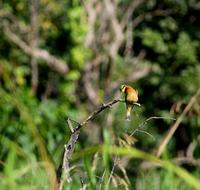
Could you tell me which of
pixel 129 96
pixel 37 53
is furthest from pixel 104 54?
pixel 129 96

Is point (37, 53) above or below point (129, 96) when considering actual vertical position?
above

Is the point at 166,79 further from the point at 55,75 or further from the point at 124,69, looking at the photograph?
the point at 55,75

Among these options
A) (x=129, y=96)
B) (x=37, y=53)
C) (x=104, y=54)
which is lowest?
(x=129, y=96)

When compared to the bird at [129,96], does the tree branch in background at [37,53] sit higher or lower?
higher

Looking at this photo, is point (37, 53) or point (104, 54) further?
point (104, 54)

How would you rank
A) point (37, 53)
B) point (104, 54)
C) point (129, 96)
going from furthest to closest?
point (104, 54), point (37, 53), point (129, 96)

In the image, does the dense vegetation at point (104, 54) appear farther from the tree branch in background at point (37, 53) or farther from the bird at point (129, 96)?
the bird at point (129, 96)

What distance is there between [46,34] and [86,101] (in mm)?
1645

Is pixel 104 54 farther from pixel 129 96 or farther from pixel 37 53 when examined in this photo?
pixel 129 96

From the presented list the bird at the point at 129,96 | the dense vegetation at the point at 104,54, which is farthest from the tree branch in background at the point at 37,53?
the bird at the point at 129,96

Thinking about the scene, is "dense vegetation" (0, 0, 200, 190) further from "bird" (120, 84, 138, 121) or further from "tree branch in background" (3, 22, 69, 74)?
"bird" (120, 84, 138, 121)

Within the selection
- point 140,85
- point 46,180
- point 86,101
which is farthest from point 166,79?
point 46,180

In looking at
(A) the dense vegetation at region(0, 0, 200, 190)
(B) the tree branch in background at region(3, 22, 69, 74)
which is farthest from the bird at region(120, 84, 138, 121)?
(B) the tree branch in background at region(3, 22, 69, 74)

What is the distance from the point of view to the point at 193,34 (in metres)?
11.1
